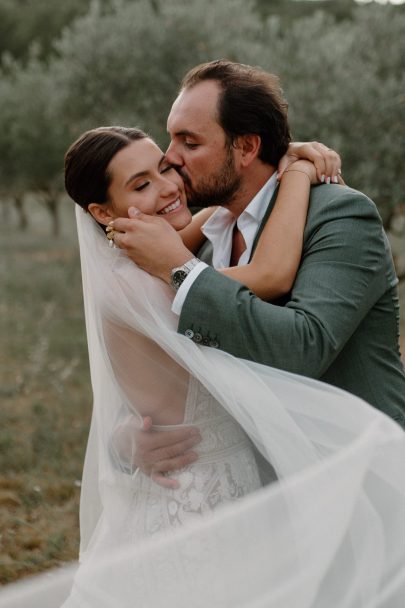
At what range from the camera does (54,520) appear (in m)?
5.68

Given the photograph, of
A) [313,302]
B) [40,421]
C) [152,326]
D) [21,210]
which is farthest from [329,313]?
[21,210]

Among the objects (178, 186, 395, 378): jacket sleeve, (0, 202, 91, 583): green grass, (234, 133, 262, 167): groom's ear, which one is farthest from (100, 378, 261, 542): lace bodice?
(0, 202, 91, 583): green grass

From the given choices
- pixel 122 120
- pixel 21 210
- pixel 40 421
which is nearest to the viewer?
pixel 40 421

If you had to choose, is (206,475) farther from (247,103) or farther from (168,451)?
(247,103)

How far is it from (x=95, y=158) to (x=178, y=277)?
59 centimetres

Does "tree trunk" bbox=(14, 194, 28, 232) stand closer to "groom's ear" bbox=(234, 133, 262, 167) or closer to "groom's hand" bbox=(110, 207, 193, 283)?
"groom's ear" bbox=(234, 133, 262, 167)

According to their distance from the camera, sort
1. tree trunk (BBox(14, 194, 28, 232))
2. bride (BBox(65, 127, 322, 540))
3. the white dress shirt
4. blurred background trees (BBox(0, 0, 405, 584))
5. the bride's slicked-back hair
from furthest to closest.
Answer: tree trunk (BBox(14, 194, 28, 232)) → blurred background trees (BBox(0, 0, 405, 584)) → the bride's slicked-back hair → bride (BBox(65, 127, 322, 540)) → the white dress shirt

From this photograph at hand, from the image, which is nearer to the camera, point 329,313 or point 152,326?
point 329,313

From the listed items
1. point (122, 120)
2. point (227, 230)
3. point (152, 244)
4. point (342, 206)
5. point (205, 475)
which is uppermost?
point (342, 206)

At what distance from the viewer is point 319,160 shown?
279 centimetres

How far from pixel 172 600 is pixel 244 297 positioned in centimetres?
99

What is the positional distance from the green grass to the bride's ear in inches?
120

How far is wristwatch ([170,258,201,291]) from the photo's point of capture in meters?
2.39

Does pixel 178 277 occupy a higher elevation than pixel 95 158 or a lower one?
lower
